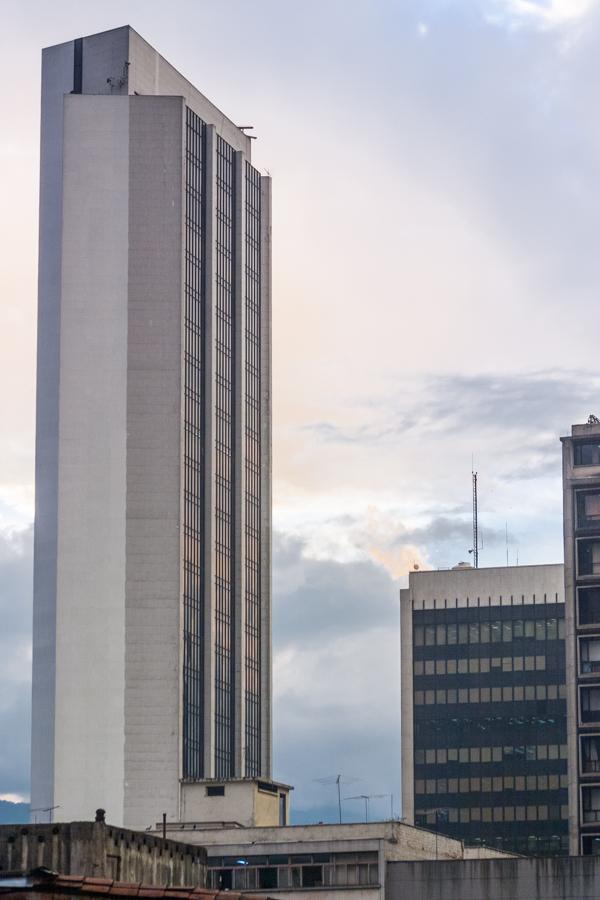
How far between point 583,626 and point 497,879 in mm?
24278

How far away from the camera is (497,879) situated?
15962 centimetres

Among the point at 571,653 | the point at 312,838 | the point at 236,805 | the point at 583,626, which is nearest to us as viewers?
the point at 312,838

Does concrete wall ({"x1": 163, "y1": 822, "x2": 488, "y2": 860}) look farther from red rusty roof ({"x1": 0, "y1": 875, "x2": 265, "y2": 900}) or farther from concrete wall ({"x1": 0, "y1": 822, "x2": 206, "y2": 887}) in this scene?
red rusty roof ({"x1": 0, "y1": 875, "x2": 265, "y2": 900})

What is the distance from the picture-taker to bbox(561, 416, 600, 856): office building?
17050 centimetres

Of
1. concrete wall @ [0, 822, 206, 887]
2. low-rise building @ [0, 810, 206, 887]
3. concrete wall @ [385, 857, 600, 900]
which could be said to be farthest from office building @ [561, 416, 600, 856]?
concrete wall @ [0, 822, 206, 887]

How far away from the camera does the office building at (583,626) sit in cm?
17050

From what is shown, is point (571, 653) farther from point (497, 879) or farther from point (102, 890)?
point (102, 890)

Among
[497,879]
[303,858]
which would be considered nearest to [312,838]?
[303,858]

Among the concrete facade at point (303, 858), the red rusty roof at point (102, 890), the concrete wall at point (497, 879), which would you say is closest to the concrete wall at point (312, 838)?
the concrete facade at point (303, 858)

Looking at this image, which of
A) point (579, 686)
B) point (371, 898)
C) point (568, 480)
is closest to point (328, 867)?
point (371, 898)

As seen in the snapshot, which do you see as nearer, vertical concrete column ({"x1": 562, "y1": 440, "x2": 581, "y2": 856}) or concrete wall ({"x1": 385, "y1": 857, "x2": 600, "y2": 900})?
concrete wall ({"x1": 385, "y1": 857, "x2": 600, "y2": 900})

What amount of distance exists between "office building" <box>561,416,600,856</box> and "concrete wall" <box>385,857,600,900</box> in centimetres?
1006

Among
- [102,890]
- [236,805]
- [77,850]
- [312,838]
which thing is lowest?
[102,890]

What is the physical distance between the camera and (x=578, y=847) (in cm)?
16838
